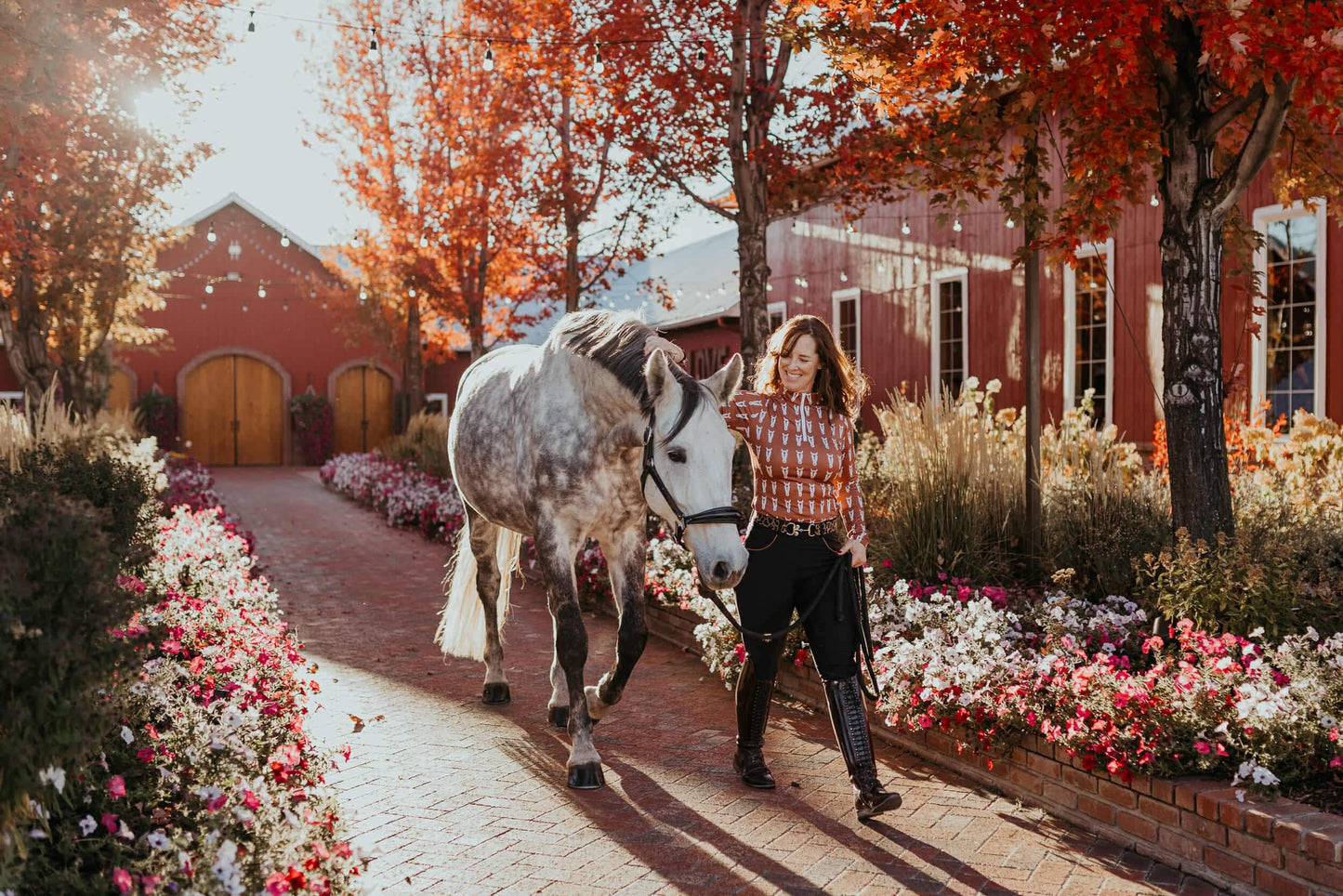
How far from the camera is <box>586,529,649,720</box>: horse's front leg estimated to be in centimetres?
470

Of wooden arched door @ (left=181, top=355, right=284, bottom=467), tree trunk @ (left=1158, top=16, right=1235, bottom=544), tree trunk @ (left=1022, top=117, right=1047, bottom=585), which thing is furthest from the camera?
wooden arched door @ (left=181, top=355, right=284, bottom=467)

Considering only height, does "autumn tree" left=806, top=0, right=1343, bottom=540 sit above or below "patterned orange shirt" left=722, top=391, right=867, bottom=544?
above

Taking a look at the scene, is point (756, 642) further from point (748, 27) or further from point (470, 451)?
point (748, 27)

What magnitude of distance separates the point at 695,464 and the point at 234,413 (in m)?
30.3

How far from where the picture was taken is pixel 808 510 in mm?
4082

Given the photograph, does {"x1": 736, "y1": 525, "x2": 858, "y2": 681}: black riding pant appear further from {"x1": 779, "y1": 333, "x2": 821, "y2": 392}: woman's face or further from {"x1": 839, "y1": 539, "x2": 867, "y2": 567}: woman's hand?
{"x1": 779, "y1": 333, "x2": 821, "y2": 392}: woman's face

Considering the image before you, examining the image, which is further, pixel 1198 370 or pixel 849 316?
pixel 849 316

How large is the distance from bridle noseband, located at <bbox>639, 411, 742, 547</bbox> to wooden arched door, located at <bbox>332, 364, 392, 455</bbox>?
2948 centimetres

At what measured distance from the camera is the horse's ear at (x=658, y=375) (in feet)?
13.1

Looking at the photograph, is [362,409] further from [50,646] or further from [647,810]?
[50,646]

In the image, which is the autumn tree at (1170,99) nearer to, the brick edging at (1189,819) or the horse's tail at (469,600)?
the brick edging at (1189,819)

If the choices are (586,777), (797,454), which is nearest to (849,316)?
(797,454)

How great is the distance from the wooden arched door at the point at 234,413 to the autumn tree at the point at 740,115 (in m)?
24.0

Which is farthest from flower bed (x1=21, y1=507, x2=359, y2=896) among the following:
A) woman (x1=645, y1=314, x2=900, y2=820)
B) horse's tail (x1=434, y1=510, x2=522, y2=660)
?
woman (x1=645, y1=314, x2=900, y2=820)
